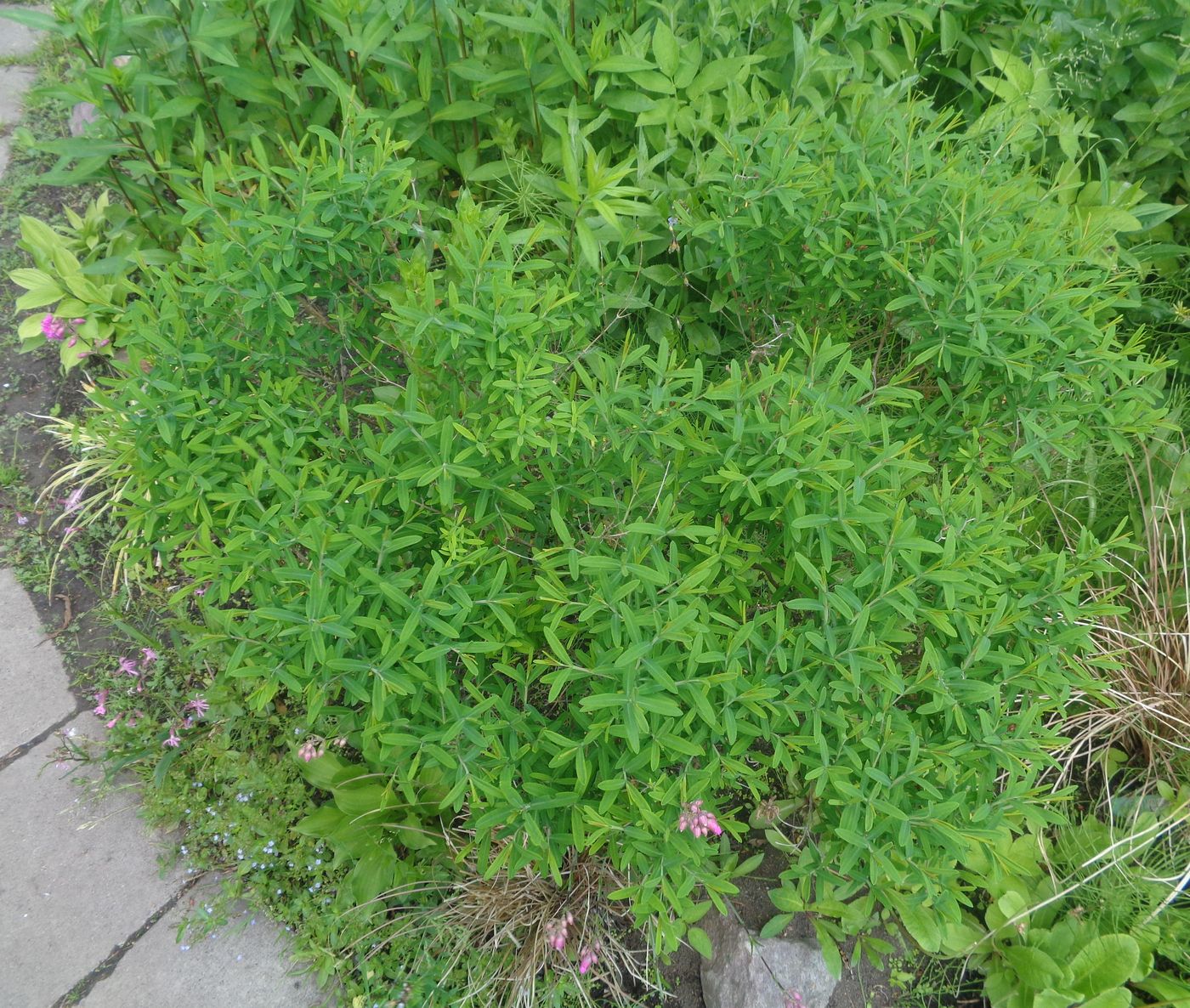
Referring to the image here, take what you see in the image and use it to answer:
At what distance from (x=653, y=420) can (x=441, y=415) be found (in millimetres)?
494

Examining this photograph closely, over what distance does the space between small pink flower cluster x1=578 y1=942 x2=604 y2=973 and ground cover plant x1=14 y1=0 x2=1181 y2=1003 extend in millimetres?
12

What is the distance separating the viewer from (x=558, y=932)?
2.21 m

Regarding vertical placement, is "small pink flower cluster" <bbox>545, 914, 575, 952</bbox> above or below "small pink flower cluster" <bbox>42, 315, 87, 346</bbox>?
below

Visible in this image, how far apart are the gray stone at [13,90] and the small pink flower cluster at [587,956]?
15.2 feet

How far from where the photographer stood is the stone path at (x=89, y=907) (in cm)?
231

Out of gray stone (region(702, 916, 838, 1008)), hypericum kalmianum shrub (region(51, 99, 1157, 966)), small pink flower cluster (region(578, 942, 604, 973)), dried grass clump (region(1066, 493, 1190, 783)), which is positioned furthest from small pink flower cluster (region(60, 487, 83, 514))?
dried grass clump (region(1066, 493, 1190, 783))

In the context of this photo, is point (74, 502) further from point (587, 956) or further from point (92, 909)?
point (587, 956)

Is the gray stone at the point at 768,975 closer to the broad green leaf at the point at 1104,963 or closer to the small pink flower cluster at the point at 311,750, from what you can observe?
the broad green leaf at the point at 1104,963

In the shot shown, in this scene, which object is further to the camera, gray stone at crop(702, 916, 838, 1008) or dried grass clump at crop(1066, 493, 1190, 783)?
dried grass clump at crop(1066, 493, 1190, 783)

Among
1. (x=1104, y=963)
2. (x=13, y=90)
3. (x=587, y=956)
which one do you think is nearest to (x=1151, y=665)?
(x=1104, y=963)

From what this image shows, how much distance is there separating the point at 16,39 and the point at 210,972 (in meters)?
4.96

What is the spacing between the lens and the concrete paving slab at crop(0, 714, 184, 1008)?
91.9 inches

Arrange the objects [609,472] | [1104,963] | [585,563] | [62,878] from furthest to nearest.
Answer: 1. [62,878]
2. [1104,963]
3. [609,472]
4. [585,563]

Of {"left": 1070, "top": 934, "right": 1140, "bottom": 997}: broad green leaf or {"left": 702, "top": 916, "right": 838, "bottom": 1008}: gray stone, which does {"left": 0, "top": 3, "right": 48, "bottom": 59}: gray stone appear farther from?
{"left": 1070, "top": 934, "right": 1140, "bottom": 997}: broad green leaf
